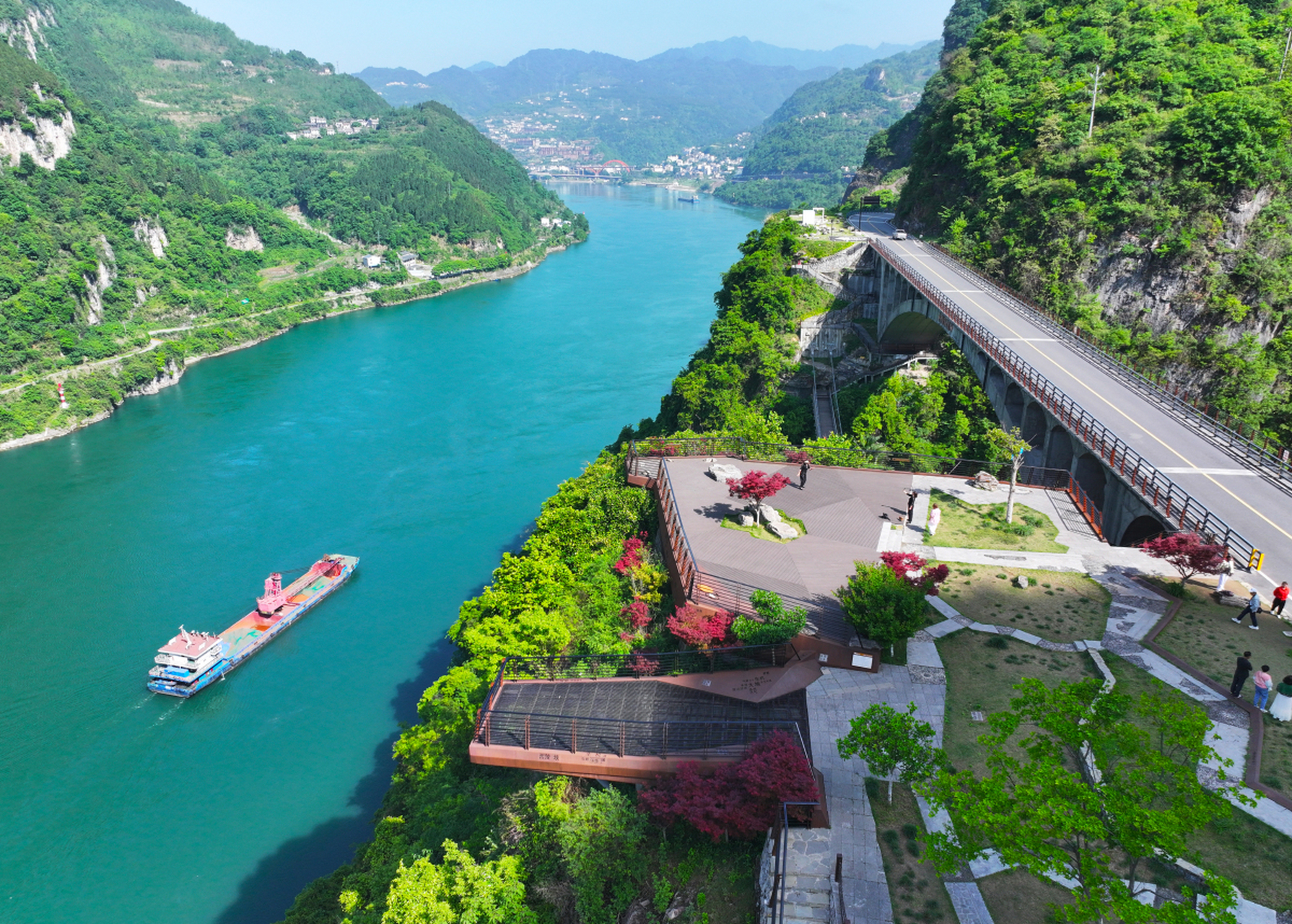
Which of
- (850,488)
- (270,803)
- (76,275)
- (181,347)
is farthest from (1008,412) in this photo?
(76,275)

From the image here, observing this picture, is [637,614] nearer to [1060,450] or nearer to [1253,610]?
[1253,610]

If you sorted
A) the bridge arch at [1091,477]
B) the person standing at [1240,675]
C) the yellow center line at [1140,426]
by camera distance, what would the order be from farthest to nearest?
the bridge arch at [1091,477]
the yellow center line at [1140,426]
the person standing at [1240,675]

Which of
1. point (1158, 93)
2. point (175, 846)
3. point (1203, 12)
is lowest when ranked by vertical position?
point (175, 846)

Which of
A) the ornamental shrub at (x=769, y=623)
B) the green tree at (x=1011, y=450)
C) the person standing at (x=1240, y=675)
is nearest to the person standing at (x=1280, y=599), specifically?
the person standing at (x=1240, y=675)

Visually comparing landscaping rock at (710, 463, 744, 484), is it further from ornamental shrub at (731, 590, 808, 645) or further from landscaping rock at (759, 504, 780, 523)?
ornamental shrub at (731, 590, 808, 645)

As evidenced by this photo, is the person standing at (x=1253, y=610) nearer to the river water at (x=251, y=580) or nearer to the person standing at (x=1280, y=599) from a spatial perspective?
the person standing at (x=1280, y=599)

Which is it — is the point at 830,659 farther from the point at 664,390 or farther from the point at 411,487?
the point at 664,390

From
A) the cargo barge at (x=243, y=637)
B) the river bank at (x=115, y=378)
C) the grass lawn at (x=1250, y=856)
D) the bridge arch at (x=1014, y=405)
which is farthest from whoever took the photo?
the river bank at (x=115, y=378)
